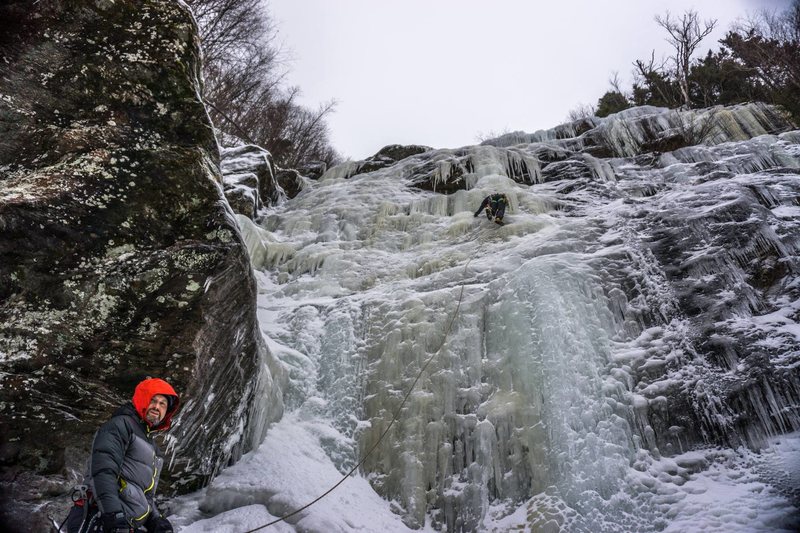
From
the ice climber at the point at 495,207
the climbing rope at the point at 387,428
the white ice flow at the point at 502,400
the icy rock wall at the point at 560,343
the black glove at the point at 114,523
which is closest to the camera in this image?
the black glove at the point at 114,523

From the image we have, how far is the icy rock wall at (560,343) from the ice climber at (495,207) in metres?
0.24

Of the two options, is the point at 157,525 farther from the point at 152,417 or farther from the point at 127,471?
the point at 152,417

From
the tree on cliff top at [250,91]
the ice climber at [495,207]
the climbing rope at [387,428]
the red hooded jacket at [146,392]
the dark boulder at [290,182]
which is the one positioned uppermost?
the tree on cliff top at [250,91]

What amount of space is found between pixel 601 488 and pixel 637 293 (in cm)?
249

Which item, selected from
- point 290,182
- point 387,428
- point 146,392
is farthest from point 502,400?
point 290,182

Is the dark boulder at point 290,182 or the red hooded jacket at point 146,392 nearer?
the red hooded jacket at point 146,392

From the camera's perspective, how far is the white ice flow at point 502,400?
13.2 ft

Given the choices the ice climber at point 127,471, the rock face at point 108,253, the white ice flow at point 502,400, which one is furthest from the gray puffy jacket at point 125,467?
the white ice flow at point 502,400

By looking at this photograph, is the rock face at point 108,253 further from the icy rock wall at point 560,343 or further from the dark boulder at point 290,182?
the dark boulder at point 290,182

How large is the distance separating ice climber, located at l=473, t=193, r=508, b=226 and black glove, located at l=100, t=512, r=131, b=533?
22.9ft

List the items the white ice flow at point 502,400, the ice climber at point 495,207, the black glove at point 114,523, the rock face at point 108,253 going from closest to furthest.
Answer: the black glove at point 114,523 < the rock face at point 108,253 < the white ice flow at point 502,400 < the ice climber at point 495,207

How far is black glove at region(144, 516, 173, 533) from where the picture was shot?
2.40 meters

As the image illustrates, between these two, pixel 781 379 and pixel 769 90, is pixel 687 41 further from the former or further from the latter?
pixel 781 379

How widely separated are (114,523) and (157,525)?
17.9 inches
